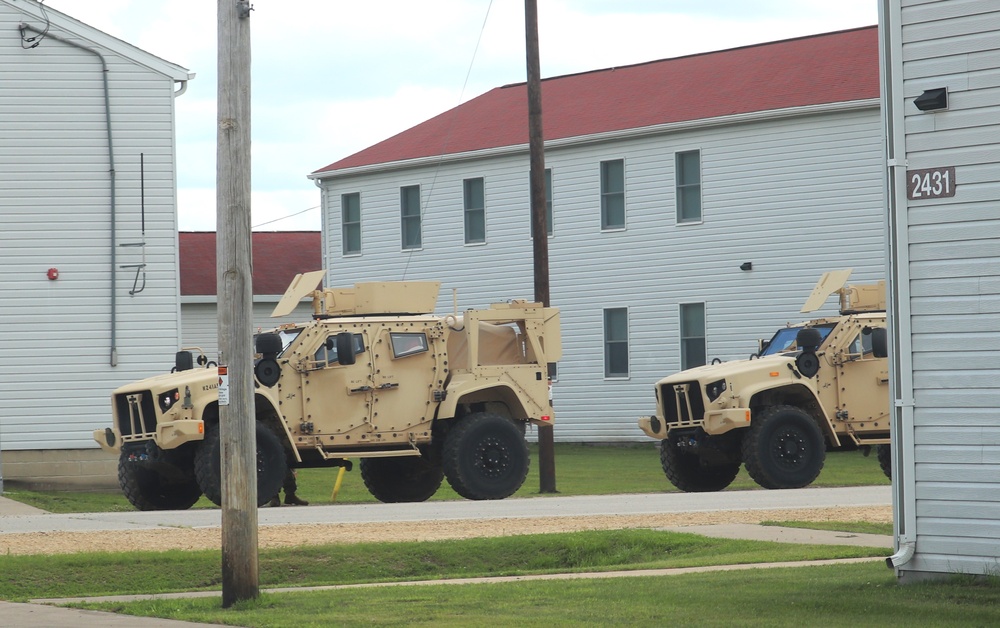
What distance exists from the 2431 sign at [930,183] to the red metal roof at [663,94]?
20551 millimetres

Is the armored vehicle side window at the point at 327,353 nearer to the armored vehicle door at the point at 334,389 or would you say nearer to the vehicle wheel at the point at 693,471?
the armored vehicle door at the point at 334,389

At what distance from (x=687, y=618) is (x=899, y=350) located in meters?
2.46

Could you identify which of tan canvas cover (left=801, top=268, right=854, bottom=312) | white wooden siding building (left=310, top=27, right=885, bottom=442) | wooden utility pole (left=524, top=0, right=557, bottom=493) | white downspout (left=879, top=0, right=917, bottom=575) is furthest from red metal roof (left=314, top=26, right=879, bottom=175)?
white downspout (left=879, top=0, right=917, bottom=575)

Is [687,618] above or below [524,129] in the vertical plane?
below

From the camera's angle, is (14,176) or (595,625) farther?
(14,176)

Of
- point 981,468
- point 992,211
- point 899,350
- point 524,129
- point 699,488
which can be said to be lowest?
point 699,488

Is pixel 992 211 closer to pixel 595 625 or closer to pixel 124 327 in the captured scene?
pixel 595 625

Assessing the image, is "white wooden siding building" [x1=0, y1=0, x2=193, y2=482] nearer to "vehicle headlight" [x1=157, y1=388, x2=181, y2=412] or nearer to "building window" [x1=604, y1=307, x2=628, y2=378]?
"vehicle headlight" [x1=157, y1=388, x2=181, y2=412]

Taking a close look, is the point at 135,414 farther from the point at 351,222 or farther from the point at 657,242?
the point at 351,222

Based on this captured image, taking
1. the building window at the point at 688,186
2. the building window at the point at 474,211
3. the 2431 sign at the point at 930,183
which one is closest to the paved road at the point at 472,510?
the 2431 sign at the point at 930,183

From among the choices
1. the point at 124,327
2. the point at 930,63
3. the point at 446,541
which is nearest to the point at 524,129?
the point at 124,327

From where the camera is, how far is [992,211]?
10.1 m

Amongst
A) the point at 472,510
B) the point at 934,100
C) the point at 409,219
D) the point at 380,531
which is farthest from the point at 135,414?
the point at 409,219

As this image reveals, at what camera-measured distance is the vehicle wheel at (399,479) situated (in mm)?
21031
